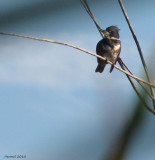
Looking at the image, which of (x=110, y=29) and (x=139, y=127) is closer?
(x=139, y=127)

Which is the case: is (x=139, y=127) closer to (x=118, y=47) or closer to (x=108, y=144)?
(x=108, y=144)

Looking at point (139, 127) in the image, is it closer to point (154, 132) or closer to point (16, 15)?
point (154, 132)

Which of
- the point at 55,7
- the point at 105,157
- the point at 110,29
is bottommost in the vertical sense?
the point at 105,157

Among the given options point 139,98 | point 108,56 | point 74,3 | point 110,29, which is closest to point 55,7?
point 74,3

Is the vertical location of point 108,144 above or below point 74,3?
below

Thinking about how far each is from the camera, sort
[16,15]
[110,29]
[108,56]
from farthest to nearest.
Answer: [110,29] → [108,56] → [16,15]

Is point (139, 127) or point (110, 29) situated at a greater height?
point (110, 29)

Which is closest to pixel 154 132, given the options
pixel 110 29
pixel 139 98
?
pixel 139 98

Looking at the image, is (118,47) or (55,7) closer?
(55,7)

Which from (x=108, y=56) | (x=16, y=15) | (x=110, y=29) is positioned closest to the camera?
(x=16, y=15)
